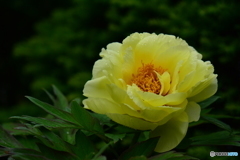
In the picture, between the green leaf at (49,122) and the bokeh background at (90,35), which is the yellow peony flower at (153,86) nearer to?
the green leaf at (49,122)

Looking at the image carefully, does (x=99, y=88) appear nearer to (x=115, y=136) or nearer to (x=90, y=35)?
(x=115, y=136)

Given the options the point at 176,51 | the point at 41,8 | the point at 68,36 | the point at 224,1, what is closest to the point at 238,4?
the point at 224,1

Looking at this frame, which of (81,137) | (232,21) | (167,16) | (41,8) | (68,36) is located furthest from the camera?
(41,8)

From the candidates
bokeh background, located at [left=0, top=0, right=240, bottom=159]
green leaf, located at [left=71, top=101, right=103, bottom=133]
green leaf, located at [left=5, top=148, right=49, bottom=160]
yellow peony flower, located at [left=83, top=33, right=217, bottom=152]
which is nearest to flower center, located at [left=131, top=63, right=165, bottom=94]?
yellow peony flower, located at [left=83, top=33, right=217, bottom=152]

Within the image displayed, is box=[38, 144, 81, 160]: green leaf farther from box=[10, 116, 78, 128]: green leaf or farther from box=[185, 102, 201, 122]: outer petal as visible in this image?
box=[185, 102, 201, 122]: outer petal

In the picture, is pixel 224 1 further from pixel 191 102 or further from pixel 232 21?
pixel 191 102

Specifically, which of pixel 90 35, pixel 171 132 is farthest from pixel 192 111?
pixel 90 35

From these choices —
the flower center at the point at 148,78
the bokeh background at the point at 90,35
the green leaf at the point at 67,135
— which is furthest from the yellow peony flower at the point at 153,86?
the bokeh background at the point at 90,35
